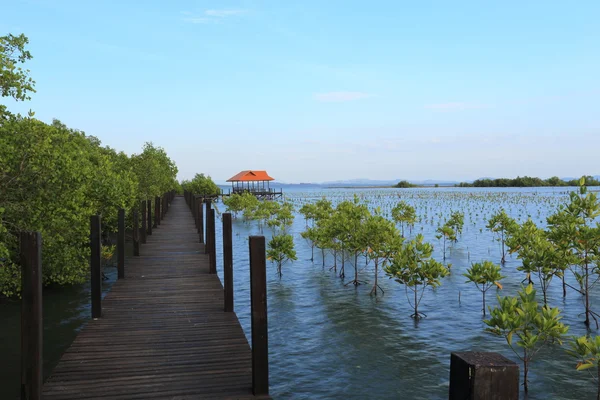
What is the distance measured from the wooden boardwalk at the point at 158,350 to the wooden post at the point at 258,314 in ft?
0.66

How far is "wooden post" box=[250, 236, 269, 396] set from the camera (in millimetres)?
4871

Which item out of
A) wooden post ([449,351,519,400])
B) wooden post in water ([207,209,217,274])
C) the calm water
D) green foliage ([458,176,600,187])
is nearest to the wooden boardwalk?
wooden post in water ([207,209,217,274])

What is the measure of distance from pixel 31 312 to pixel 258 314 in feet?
7.77

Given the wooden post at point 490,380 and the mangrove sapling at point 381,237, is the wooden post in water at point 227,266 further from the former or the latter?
the wooden post at point 490,380

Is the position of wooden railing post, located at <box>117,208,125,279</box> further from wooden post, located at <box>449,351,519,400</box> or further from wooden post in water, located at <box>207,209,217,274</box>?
wooden post, located at <box>449,351,519,400</box>

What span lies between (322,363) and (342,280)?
8108 mm

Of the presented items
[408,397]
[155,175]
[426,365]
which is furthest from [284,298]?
[155,175]

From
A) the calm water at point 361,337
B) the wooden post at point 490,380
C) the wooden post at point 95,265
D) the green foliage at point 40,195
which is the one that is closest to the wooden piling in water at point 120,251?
the green foliage at point 40,195

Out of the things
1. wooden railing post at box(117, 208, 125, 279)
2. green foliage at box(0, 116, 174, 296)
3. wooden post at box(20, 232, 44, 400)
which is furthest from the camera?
wooden railing post at box(117, 208, 125, 279)

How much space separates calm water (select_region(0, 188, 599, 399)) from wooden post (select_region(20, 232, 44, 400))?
4221 millimetres

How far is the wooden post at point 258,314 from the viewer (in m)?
4.87

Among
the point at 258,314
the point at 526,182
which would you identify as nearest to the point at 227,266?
the point at 258,314

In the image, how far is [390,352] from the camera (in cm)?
1013

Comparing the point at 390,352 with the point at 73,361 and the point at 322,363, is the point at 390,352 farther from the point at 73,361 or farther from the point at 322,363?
the point at 73,361
